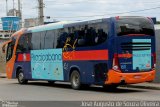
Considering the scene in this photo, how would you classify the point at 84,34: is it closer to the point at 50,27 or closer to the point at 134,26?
the point at 134,26

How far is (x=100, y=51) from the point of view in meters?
19.8

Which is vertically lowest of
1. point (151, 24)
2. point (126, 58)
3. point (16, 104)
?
point (16, 104)

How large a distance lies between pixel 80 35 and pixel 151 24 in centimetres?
327

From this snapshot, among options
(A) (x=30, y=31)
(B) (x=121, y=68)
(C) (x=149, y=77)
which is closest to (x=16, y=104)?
(B) (x=121, y=68)

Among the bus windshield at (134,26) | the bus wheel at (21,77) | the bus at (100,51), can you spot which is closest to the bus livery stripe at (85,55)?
the bus at (100,51)

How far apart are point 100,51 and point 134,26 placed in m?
1.78

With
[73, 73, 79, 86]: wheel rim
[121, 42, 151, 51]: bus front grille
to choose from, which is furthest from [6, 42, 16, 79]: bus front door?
[121, 42, 151, 51]: bus front grille

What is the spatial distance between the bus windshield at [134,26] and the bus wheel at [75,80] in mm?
3524

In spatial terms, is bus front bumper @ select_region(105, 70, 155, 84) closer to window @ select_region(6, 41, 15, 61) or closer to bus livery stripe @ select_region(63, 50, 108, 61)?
bus livery stripe @ select_region(63, 50, 108, 61)

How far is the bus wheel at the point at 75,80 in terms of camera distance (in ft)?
70.3

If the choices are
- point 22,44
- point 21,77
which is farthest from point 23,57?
point 21,77

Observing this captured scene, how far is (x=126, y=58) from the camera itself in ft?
63.3

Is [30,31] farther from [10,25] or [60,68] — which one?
[10,25]

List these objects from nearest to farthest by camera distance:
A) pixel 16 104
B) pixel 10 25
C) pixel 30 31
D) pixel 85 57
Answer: pixel 16 104 → pixel 85 57 → pixel 30 31 → pixel 10 25
